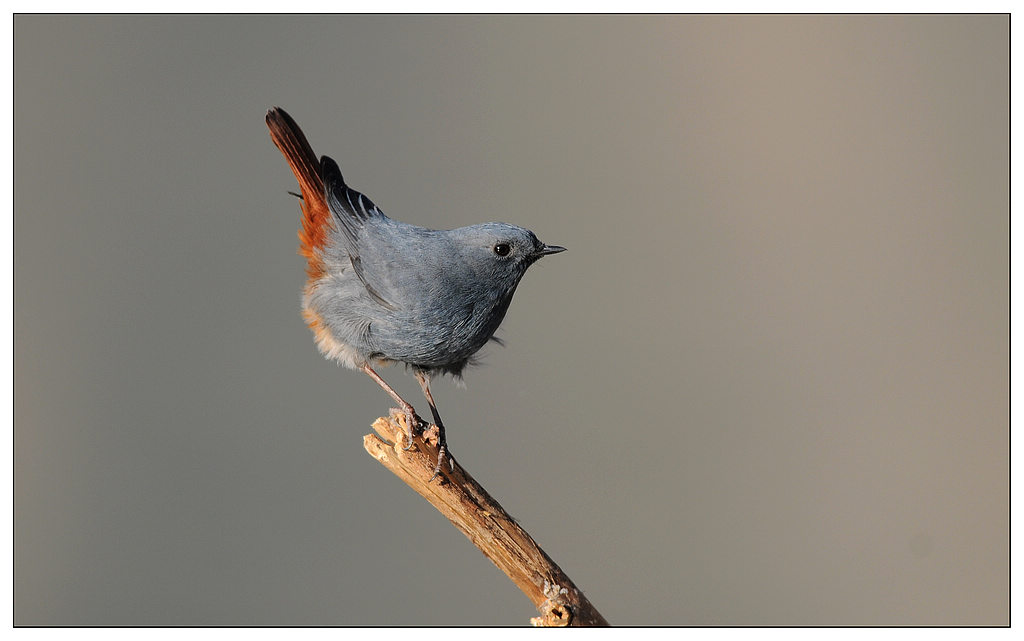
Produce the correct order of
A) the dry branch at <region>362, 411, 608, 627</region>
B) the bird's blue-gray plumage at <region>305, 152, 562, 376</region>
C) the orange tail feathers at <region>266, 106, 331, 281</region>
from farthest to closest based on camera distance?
the orange tail feathers at <region>266, 106, 331, 281</region>
the bird's blue-gray plumage at <region>305, 152, 562, 376</region>
the dry branch at <region>362, 411, 608, 627</region>

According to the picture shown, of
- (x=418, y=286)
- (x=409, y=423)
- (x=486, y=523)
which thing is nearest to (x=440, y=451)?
(x=409, y=423)

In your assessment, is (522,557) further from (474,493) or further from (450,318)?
(450,318)

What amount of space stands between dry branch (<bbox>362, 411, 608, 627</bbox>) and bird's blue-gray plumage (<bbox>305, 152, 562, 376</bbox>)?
0.23m

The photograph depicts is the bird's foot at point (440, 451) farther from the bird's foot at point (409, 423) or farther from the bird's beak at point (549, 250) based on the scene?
the bird's beak at point (549, 250)

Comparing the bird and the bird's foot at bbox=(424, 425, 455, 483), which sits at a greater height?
the bird

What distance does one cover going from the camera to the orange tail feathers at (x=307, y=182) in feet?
7.50

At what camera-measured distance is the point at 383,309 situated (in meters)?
2.15

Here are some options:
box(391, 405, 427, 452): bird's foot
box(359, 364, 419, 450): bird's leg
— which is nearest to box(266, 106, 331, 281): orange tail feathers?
box(359, 364, 419, 450): bird's leg

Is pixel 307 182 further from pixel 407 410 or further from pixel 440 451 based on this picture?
pixel 440 451

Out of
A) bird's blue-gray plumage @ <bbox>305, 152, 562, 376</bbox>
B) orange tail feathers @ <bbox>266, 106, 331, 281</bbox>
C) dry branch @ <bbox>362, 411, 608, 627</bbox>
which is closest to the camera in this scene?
dry branch @ <bbox>362, 411, 608, 627</bbox>

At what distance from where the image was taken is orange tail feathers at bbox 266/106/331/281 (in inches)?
90.0

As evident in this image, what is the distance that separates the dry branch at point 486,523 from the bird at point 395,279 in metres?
0.04

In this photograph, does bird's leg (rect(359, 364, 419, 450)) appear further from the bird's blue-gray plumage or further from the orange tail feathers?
the orange tail feathers

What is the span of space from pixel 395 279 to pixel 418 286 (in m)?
0.07
